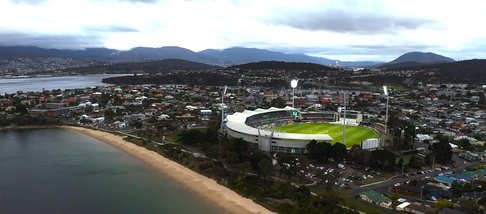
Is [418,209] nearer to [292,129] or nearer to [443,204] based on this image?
[443,204]

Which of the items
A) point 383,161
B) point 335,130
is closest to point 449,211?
point 383,161

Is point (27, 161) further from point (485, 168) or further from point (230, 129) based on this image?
point (485, 168)

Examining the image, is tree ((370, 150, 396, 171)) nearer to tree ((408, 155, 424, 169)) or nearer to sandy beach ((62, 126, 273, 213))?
tree ((408, 155, 424, 169))

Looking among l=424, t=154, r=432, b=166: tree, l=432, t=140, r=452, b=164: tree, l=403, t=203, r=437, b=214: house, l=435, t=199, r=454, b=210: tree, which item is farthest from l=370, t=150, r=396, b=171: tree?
l=435, t=199, r=454, b=210: tree

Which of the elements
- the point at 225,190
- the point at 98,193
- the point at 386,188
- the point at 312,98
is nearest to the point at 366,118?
the point at 312,98

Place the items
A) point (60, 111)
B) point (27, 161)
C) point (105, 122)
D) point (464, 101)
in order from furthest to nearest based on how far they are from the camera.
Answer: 1. point (464, 101)
2. point (60, 111)
3. point (105, 122)
4. point (27, 161)

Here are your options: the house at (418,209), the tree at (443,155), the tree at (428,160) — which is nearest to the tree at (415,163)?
the tree at (428,160)

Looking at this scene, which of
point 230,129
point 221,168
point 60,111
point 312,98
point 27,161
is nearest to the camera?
point 221,168
